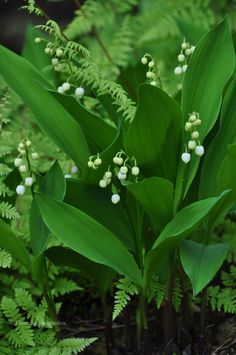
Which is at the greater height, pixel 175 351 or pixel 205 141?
pixel 205 141

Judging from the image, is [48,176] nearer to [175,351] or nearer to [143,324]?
[143,324]

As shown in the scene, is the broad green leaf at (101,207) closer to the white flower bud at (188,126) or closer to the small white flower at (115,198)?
the small white flower at (115,198)

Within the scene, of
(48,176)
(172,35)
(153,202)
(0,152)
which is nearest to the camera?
(153,202)

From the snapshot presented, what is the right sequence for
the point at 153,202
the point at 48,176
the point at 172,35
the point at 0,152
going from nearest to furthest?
the point at 153,202
the point at 48,176
the point at 0,152
the point at 172,35

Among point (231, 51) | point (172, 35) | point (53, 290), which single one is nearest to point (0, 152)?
point (53, 290)

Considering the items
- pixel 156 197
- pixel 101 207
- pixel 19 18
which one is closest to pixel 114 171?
pixel 101 207
